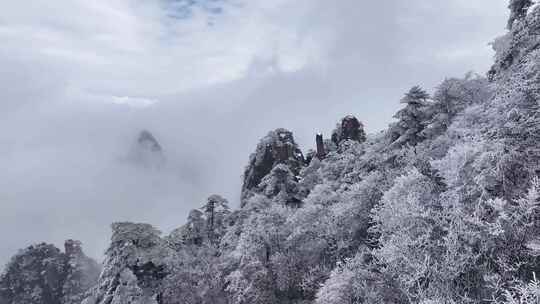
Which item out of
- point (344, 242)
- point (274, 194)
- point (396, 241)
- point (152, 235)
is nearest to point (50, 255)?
point (152, 235)

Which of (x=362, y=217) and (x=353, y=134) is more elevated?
(x=353, y=134)

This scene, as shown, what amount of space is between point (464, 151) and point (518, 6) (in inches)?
932

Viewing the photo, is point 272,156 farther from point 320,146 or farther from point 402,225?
point 402,225

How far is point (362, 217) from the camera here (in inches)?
1686

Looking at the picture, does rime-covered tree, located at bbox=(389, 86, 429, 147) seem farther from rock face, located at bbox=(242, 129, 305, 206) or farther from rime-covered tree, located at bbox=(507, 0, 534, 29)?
rock face, located at bbox=(242, 129, 305, 206)

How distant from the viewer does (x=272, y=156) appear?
9425 centimetres

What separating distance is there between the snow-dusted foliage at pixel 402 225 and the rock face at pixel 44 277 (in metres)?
41.5

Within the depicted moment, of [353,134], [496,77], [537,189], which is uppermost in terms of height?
[353,134]

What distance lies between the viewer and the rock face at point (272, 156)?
3681 inches

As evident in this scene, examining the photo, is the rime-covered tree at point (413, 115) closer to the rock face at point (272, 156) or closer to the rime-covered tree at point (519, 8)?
the rime-covered tree at point (519, 8)

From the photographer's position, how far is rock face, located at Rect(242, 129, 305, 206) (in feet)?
307

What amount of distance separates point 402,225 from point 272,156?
66.6 m

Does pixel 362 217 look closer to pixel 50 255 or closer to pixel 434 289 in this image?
pixel 434 289

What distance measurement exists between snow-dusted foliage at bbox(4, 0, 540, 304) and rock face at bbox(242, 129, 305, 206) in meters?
15.1
